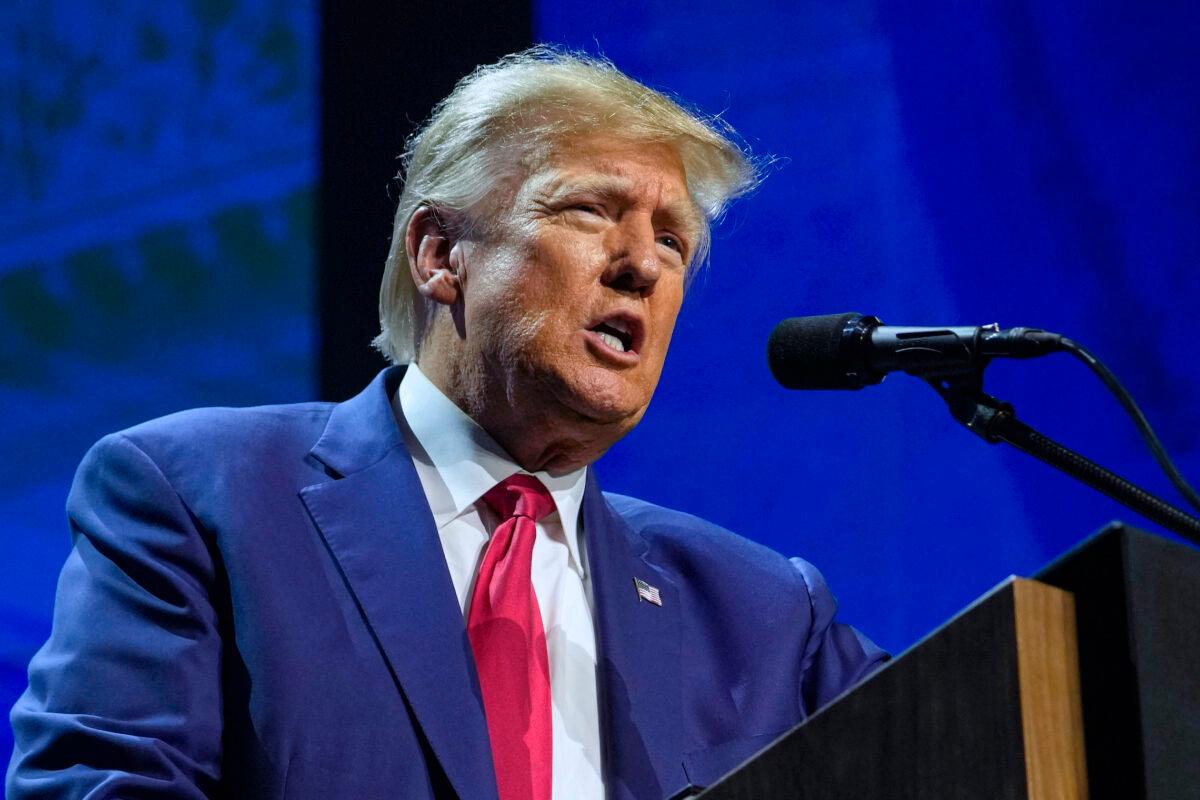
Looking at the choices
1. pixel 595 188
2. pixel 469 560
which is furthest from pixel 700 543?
pixel 595 188

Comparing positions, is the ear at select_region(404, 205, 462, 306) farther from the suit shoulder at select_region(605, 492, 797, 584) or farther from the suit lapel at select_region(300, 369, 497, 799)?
the suit shoulder at select_region(605, 492, 797, 584)

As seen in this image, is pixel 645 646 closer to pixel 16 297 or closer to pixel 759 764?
pixel 759 764

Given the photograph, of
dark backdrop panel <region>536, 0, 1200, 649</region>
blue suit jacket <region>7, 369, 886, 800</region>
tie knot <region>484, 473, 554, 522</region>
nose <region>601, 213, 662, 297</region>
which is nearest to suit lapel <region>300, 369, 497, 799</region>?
blue suit jacket <region>7, 369, 886, 800</region>

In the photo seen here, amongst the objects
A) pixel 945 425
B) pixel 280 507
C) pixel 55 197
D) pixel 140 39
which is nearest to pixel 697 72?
pixel 945 425

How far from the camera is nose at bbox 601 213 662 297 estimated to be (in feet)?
6.29

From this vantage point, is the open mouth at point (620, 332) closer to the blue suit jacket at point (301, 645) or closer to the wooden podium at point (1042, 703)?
the blue suit jacket at point (301, 645)

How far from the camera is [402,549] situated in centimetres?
175

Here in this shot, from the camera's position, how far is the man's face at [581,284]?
188 centimetres

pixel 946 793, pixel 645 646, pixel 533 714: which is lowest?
pixel 946 793

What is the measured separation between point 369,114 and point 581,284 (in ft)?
3.03

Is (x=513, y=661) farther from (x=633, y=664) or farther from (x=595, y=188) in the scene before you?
(x=595, y=188)

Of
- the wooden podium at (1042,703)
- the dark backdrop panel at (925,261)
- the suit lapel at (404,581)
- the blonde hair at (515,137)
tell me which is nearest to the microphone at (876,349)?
the wooden podium at (1042,703)

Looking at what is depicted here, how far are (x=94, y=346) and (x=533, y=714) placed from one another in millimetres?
1058

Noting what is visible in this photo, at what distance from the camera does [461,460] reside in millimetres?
1907
